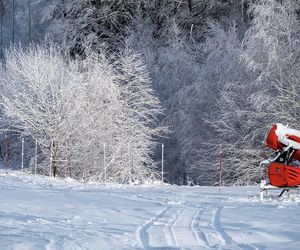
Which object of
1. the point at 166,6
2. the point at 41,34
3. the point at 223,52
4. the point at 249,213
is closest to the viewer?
the point at 249,213

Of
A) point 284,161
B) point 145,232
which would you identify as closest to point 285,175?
point 284,161

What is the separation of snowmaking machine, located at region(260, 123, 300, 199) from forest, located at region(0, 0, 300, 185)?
32.0 ft

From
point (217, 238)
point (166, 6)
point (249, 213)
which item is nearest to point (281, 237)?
point (217, 238)

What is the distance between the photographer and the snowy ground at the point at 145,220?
27.9ft

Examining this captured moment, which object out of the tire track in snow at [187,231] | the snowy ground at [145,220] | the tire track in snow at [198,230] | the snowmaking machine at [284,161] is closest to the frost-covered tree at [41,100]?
the snowy ground at [145,220]

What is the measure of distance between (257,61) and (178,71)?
17.7 feet

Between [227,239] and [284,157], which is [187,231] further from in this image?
[284,157]

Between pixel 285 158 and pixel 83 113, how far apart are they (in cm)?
1372

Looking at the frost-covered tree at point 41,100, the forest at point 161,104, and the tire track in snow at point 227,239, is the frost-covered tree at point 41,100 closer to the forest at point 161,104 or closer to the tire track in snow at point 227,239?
the forest at point 161,104

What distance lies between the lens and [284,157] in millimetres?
14297

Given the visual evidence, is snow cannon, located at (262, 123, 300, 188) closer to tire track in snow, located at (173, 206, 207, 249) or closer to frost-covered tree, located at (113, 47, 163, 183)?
tire track in snow, located at (173, 206, 207, 249)

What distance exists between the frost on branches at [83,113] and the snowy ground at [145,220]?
908 cm

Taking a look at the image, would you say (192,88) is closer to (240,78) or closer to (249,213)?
(240,78)

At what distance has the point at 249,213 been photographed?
38.7ft
